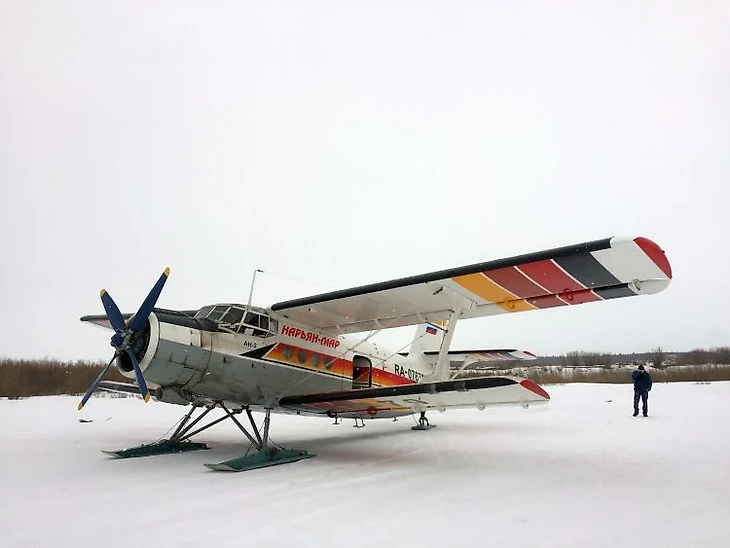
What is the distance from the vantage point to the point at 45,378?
36.6 metres

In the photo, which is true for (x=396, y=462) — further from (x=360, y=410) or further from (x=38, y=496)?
(x=38, y=496)

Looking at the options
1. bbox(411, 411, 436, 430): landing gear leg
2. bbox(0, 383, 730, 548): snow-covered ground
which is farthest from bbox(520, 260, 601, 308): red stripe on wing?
bbox(411, 411, 436, 430): landing gear leg

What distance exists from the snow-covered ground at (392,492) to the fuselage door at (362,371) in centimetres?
143

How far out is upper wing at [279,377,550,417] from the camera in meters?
7.58

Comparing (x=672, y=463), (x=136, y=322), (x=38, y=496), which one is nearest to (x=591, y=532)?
(x=672, y=463)

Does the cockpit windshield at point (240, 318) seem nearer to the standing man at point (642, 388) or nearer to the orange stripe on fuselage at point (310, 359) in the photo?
the orange stripe on fuselage at point (310, 359)

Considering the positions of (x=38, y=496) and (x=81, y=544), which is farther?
(x=38, y=496)

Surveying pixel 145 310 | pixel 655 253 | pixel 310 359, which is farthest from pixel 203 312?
pixel 655 253

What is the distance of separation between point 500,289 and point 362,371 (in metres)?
4.95

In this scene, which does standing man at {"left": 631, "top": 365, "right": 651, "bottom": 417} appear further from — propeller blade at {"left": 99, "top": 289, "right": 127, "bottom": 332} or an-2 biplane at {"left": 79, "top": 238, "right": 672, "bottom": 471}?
propeller blade at {"left": 99, "top": 289, "right": 127, "bottom": 332}

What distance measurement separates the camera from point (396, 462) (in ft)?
29.7

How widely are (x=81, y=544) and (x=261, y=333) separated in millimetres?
5598

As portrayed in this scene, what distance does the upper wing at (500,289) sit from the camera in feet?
23.9

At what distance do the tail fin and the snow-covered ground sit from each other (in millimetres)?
3515
